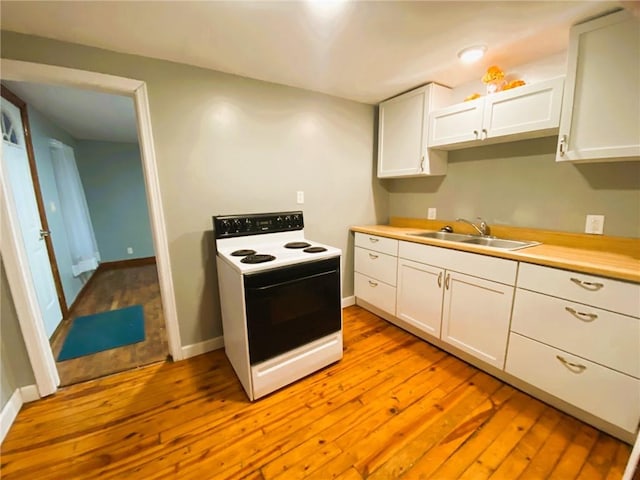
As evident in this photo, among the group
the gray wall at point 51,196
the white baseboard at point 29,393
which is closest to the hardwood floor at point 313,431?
the white baseboard at point 29,393

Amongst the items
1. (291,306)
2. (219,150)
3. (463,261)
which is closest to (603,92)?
(463,261)

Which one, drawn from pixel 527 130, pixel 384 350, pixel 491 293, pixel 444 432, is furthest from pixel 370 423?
pixel 527 130

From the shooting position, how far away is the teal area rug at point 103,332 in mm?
2236

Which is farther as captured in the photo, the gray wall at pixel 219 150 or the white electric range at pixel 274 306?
the gray wall at pixel 219 150

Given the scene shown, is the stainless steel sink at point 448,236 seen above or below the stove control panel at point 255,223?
below

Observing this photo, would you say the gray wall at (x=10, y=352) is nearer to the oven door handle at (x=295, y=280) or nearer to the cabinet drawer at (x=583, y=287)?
the oven door handle at (x=295, y=280)

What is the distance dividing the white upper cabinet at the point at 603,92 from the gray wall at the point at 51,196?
4.37 m

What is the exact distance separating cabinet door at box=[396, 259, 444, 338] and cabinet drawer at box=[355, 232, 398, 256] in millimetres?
139

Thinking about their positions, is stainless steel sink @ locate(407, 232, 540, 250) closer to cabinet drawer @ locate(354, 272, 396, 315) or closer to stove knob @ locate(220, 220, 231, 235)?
cabinet drawer @ locate(354, 272, 396, 315)

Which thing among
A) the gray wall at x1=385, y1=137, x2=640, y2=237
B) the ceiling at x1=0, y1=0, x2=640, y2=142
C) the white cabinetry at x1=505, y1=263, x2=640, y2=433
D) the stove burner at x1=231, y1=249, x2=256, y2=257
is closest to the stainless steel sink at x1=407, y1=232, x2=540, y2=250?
the gray wall at x1=385, y1=137, x2=640, y2=237

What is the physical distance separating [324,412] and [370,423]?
0.89 ft

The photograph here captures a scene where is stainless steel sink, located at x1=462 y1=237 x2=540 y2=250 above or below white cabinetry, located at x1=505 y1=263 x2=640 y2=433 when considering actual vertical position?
above

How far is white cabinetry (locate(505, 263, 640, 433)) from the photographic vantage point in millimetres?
1230

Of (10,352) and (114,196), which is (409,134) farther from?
(114,196)
